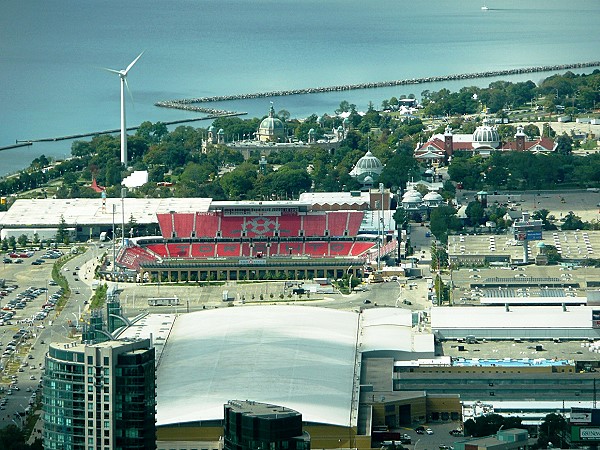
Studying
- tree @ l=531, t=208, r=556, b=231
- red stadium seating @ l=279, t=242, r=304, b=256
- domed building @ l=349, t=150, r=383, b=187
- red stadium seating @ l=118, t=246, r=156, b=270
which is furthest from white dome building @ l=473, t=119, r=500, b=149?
red stadium seating @ l=118, t=246, r=156, b=270

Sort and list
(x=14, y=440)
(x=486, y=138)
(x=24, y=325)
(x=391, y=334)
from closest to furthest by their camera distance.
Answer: (x=14, y=440) → (x=391, y=334) → (x=24, y=325) → (x=486, y=138)

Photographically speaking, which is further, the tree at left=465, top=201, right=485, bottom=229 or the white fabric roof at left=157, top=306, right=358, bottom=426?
the tree at left=465, top=201, right=485, bottom=229

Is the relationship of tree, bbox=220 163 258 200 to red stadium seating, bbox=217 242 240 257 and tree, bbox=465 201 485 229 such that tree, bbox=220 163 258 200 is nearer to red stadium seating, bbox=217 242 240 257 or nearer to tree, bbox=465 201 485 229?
tree, bbox=465 201 485 229

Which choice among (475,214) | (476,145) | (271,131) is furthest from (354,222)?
(271,131)

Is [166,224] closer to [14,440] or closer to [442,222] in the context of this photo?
[442,222]

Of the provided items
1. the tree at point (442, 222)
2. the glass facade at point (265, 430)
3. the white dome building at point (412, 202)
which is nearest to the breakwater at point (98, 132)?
the white dome building at point (412, 202)

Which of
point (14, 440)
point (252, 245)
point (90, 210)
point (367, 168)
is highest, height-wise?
point (367, 168)

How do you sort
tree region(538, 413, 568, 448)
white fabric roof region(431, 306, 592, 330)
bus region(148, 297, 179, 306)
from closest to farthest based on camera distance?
tree region(538, 413, 568, 448), white fabric roof region(431, 306, 592, 330), bus region(148, 297, 179, 306)
